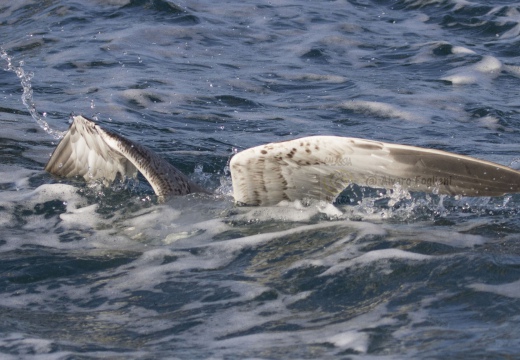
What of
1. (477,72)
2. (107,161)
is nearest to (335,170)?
(107,161)

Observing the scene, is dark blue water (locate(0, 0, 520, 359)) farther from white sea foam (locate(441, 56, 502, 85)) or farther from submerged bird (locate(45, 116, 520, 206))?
submerged bird (locate(45, 116, 520, 206))

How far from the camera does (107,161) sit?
7.09 m

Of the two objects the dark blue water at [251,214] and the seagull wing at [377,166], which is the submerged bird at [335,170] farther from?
the dark blue water at [251,214]

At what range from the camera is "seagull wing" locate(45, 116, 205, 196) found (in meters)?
6.57

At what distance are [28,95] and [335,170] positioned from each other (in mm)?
5006

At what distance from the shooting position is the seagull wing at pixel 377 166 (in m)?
5.41

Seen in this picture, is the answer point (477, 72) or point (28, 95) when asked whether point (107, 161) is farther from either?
point (477, 72)

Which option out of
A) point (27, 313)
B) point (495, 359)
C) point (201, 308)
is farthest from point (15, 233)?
point (495, 359)

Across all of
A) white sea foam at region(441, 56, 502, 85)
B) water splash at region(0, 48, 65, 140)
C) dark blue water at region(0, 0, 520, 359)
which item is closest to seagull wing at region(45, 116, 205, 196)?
dark blue water at region(0, 0, 520, 359)

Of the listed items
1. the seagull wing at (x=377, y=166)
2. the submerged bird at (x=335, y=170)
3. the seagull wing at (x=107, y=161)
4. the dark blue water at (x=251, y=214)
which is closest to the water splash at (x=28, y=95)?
the dark blue water at (x=251, y=214)

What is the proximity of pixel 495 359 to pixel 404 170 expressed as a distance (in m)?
1.94

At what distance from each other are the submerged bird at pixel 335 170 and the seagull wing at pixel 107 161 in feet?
0.03

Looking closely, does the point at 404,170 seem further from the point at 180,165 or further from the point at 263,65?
the point at 263,65

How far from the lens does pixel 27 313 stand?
4719 millimetres
